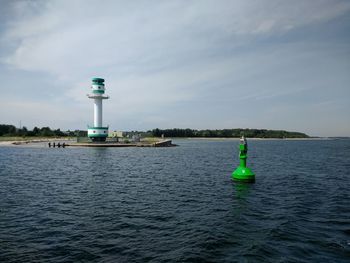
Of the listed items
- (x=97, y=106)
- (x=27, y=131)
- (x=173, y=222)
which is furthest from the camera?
(x=27, y=131)

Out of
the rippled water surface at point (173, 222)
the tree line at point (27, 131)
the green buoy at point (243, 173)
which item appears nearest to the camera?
the rippled water surface at point (173, 222)

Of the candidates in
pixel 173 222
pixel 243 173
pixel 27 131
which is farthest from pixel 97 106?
pixel 27 131

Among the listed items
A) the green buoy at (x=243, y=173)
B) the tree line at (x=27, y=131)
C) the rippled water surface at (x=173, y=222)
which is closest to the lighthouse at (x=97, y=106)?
the rippled water surface at (x=173, y=222)

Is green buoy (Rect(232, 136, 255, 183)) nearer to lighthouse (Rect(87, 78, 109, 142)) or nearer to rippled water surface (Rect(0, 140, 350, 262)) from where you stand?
rippled water surface (Rect(0, 140, 350, 262))

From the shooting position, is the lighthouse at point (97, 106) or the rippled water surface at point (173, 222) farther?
the lighthouse at point (97, 106)

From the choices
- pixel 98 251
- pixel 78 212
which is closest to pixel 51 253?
pixel 98 251

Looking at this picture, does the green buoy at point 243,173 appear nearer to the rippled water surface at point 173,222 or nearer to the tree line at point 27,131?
the rippled water surface at point 173,222

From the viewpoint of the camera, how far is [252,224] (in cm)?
1270

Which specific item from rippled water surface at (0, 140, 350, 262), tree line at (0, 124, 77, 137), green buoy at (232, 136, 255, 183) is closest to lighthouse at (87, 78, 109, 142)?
rippled water surface at (0, 140, 350, 262)

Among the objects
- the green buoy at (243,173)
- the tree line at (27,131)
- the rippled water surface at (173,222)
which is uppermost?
the tree line at (27,131)

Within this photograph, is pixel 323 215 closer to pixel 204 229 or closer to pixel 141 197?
pixel 204 229

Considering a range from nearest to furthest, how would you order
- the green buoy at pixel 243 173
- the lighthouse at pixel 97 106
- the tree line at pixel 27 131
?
the green buoy at pixel 243 173
the lighthouse at pixel 97 106
the tree line at pixel 27 131

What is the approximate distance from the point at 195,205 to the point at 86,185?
994cm

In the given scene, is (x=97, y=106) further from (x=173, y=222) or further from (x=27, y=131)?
(x=27, y=131)
